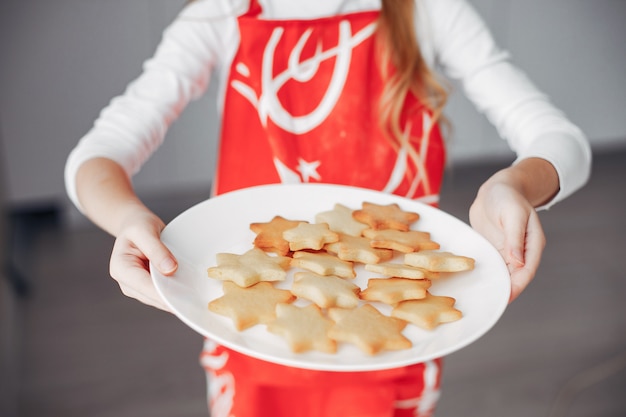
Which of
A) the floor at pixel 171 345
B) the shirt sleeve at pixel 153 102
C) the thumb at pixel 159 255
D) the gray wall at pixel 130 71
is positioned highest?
the shirt sleeve at pixel 153 102

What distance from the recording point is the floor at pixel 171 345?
1723 millimetres

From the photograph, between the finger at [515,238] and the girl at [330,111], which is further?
the girl at [330,111]

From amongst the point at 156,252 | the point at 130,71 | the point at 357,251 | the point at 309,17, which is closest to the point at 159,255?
the point at 156,252

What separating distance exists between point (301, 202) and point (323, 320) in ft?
0.77

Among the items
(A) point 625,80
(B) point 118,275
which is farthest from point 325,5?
(A) point 625,80

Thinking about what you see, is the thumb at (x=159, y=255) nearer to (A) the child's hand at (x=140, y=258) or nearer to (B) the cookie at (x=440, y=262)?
(A) the child's hand at (x=140, y=258)

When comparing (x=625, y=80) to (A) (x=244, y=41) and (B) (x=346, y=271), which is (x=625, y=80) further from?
(B) (x=346, y=271)

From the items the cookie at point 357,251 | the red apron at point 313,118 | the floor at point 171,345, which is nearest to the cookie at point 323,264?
the cookie at point 357,251

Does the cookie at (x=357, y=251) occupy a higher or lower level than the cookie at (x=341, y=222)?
lower

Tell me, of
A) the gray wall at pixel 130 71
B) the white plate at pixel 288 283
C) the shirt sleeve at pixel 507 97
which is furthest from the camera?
the gray wall at pixel 130 71

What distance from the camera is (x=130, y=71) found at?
2195 millimetres

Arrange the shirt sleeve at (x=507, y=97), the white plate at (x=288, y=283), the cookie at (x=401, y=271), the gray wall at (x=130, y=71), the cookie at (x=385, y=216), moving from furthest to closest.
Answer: the gray wall at (x=130, y=71)
the shirt sleeve at (x=507, y=97)
the cookie at (x=385, y=216)
the cookie at (x=401, y=271)
the white plate at (x=288, y=283)

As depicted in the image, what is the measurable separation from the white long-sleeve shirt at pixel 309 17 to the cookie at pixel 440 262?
264mm

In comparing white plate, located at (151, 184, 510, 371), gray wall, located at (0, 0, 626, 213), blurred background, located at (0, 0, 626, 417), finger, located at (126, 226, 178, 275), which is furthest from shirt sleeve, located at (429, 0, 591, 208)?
gray wall, located at (0, 0, 626, 213)
